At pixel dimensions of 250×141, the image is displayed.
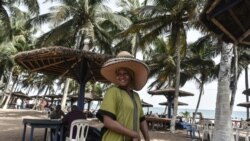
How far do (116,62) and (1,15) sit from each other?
18.9 metres

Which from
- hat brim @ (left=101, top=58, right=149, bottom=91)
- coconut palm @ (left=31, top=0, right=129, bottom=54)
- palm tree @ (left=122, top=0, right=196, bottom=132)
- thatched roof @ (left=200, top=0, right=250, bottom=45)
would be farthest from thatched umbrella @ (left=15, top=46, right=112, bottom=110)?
coconut palm @ (left=31, top=0, right=129, bottom=54)

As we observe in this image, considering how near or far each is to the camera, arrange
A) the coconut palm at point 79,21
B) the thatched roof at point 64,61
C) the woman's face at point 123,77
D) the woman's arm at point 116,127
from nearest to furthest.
A: 1. the woman's arm at point 116,127
2. the woman's face at point 123,77
3. the thatched roof at point 64,61
4. the coconut palm at point 79,21

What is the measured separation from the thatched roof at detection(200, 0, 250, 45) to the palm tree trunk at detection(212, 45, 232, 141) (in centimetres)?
461

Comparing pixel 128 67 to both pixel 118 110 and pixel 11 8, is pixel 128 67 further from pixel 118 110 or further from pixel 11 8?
pixel 11 8

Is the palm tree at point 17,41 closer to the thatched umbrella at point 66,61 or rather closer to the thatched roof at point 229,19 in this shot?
the thatched umbrella at point 66,61

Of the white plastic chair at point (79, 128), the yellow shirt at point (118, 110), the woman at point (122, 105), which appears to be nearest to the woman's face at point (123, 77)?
the woman at point (122, 105)

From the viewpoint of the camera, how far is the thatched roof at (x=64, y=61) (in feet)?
26.7

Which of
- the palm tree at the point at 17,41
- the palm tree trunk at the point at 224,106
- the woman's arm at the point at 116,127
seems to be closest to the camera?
the woman's arm at the point at 116,127

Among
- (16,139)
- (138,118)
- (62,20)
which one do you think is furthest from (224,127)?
(62,20)

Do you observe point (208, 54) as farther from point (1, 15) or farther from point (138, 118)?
point (138, 118)

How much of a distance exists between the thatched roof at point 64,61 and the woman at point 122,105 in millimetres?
5318

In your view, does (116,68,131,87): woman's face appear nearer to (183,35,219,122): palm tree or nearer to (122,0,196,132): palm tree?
(122,0,196,132): palm tree

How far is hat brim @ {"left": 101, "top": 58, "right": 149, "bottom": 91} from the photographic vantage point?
2.80 meters

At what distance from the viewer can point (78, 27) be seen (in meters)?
23.2
